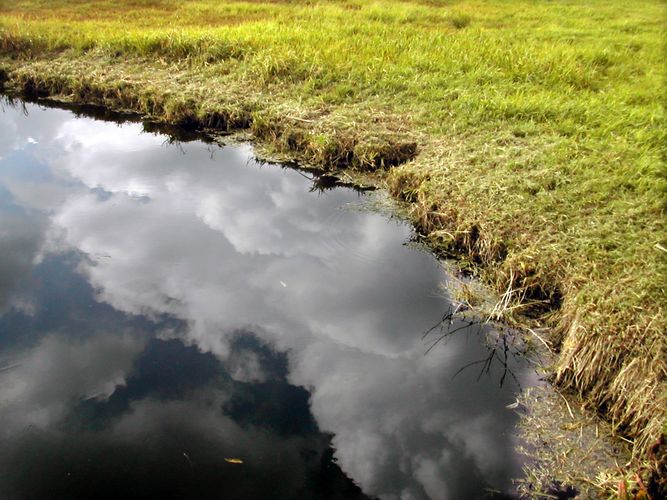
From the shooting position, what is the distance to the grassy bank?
4.75 meters

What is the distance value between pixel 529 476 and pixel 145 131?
843 cm

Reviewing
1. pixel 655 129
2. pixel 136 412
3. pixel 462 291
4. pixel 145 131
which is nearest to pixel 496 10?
pixel 655 129

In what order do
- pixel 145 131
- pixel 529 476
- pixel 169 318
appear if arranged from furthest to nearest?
1. pixel 145 131
2. pixel 169 318
3. pixel 529 476

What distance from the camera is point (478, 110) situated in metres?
8.25

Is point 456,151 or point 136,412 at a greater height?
point 456,151

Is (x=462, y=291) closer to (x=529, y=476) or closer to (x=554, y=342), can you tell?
(x=554, y=342)

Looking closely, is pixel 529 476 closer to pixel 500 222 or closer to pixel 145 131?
pixel 500 222

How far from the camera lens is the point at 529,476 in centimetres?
389

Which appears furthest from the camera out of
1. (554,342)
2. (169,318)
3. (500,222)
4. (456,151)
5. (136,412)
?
(456,151)

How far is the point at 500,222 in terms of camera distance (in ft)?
19.5

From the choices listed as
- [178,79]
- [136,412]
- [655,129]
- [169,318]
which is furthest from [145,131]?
[655,129]

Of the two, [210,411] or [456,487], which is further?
[210,411]

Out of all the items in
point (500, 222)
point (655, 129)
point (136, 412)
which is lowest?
point (136, 412)

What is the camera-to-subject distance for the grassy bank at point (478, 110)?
4746mm
